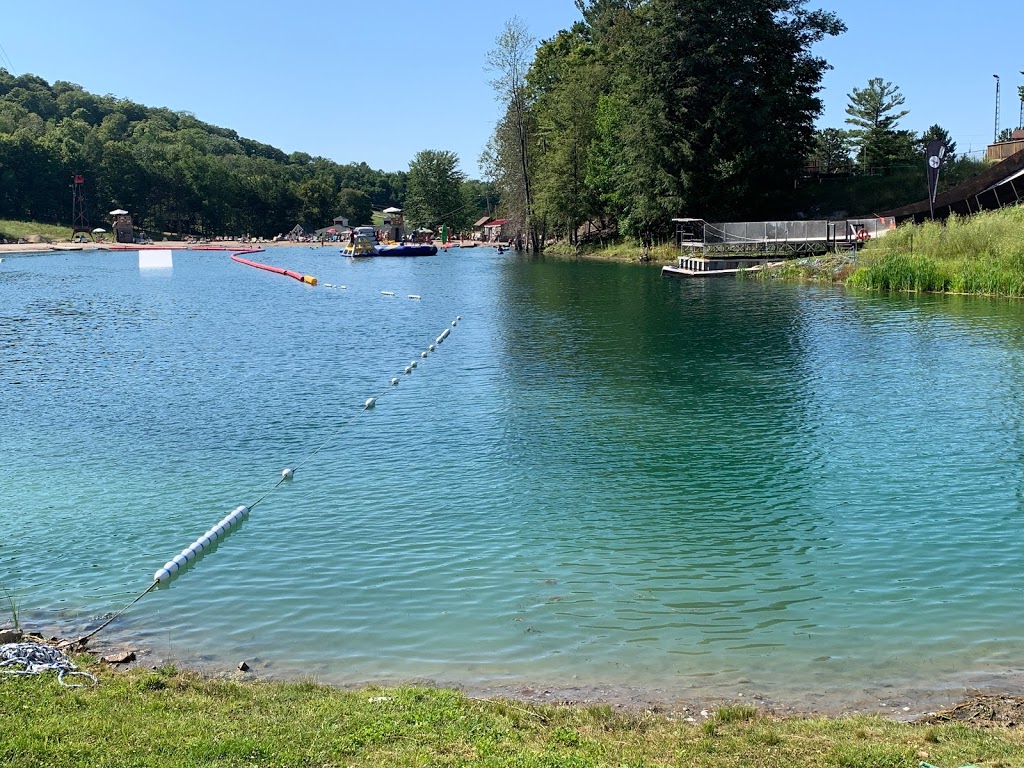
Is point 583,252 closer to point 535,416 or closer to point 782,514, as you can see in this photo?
point 535,416

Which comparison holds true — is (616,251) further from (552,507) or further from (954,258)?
(552,507)

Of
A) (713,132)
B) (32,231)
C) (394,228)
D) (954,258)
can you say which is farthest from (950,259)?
(32,231)

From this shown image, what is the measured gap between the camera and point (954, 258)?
4144 centimetres

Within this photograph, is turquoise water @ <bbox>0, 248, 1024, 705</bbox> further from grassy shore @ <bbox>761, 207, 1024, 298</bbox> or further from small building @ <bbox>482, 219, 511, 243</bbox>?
small building @ <bbox>482, 219, 511, 243</bbox>

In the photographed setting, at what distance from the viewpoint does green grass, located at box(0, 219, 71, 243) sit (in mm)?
126500

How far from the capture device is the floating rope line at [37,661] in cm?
799

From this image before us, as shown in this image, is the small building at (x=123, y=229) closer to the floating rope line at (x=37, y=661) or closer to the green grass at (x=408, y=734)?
the floating rope line at (x=37, y=661)

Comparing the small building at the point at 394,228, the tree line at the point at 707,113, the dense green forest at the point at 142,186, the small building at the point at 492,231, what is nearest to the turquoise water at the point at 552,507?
the tree line at the point at 707,113

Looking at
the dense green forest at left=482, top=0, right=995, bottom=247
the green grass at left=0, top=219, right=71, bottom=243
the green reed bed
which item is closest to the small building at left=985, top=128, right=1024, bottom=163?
the dense green forest at left=482, top=0, right=995, bottom=247

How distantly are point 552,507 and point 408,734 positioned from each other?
7.56m

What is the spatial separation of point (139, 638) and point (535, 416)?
37.7 ft

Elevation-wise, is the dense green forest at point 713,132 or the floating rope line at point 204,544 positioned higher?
the dense green forest at point 713,132

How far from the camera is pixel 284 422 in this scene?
20.2 meters

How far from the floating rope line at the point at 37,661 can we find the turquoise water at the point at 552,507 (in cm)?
133
